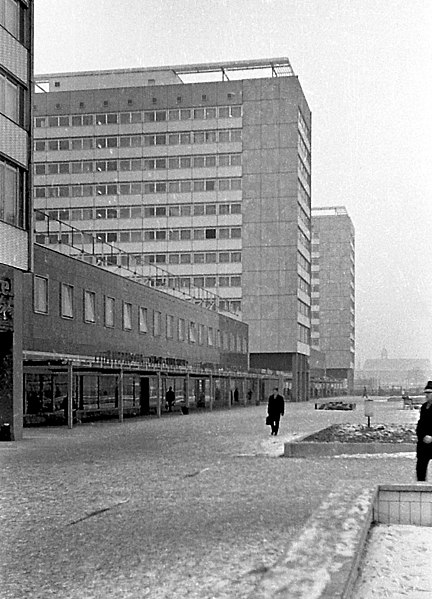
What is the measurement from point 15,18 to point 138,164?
57135 millimetres

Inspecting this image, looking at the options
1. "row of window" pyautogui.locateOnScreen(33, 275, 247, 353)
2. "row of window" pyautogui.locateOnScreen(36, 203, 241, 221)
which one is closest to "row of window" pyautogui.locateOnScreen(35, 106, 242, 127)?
"row of window" pyautogui.locateOnScreen(36, 203, 241, 221)

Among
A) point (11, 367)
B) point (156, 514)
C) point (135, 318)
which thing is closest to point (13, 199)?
point (11, 367)

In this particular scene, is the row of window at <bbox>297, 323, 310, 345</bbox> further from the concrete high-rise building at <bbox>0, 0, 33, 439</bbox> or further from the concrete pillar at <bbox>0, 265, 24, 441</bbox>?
the concrete pillar at <bbox>0, 265, 24, 441</bbox>

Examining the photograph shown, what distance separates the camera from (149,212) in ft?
275

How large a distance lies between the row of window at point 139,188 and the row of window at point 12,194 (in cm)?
5636

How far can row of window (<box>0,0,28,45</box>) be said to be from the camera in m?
26.4

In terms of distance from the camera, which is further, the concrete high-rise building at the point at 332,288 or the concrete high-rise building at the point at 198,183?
the concrete high-rise building at the point at 332,288

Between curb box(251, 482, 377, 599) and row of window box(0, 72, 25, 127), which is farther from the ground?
row of window box(0, 72, 25, 127)

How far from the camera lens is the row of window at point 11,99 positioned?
26.1m

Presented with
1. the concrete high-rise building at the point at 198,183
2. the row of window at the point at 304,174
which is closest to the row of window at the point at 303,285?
the concrete high-rise building at the point at 198,183

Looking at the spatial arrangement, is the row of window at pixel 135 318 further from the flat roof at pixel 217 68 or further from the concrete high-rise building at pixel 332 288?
the concrete high-rise building at pixel 332 288

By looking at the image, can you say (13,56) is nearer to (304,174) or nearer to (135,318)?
(135,318)

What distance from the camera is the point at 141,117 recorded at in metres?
Answer: 84.2

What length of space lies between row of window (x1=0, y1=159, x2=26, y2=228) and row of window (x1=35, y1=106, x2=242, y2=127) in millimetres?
57942
